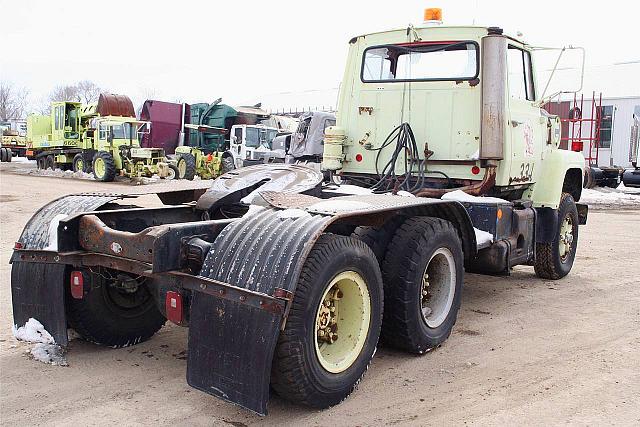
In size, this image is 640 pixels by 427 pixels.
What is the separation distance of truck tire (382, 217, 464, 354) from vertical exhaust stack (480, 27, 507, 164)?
4.52ft

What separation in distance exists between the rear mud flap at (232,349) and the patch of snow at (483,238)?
2859mm

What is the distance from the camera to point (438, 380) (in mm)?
4195

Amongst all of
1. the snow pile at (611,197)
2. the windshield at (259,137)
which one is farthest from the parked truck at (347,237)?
the windshield at (259,137)

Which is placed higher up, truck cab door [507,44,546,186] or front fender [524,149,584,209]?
truck cab door [507,44,546,186]

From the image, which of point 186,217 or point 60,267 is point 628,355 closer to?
point 186,217

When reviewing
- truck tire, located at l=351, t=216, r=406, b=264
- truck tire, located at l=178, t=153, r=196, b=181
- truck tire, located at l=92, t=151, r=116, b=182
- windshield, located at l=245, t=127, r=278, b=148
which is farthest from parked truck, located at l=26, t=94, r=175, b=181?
truck tire, located at l=351, t=216, r=406, b=264

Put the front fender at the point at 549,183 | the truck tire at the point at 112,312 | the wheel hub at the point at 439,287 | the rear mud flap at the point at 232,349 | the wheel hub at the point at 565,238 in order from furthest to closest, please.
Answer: the wheel hub at the point at 565,238 → the front fender at the point at 549,183 → the wheel hub at the point at 439,287 → the truck tire at the point at 112,312 → the rear mud flap at the point at 232,349

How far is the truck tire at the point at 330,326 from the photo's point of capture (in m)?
3.35

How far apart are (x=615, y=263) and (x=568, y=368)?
4940mm

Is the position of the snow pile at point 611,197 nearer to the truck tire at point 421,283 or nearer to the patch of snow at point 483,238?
the patch of snow at point 483,238

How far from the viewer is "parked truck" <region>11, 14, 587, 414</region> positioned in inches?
132

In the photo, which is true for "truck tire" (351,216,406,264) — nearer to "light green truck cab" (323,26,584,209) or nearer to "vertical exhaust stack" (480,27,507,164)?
"light green truck cab" (323,26,584,209)

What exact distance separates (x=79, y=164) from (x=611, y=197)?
20212 millimetres

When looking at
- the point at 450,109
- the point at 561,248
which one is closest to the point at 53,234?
the point at 450,109
